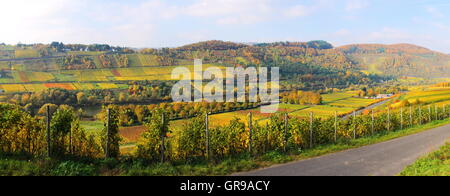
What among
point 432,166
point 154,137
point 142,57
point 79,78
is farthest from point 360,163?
point 142,57

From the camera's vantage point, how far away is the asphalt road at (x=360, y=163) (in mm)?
7512

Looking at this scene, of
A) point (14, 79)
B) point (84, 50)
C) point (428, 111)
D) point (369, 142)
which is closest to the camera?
point (369, 142)

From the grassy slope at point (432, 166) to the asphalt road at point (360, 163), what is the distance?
25 cm

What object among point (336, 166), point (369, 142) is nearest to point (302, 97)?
point (369, 142)

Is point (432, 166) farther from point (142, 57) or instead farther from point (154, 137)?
point (142, 57)

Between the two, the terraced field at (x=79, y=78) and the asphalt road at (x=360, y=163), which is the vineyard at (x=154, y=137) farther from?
the terraced field at (x=79, y=78)

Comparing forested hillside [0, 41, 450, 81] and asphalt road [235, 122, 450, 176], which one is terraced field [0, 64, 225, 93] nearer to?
forested hillside [0, 41, 450, 81]

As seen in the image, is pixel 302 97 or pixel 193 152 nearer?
pixel 193 152

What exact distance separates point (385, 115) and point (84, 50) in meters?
144

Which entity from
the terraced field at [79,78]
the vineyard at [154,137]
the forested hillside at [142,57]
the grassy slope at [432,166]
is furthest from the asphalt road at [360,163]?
the forested hillside at [142,57]

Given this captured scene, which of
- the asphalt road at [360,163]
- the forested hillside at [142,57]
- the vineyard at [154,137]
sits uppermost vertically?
the forested hillside at [142,57]

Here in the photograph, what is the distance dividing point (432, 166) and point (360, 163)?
1736 millimetres
